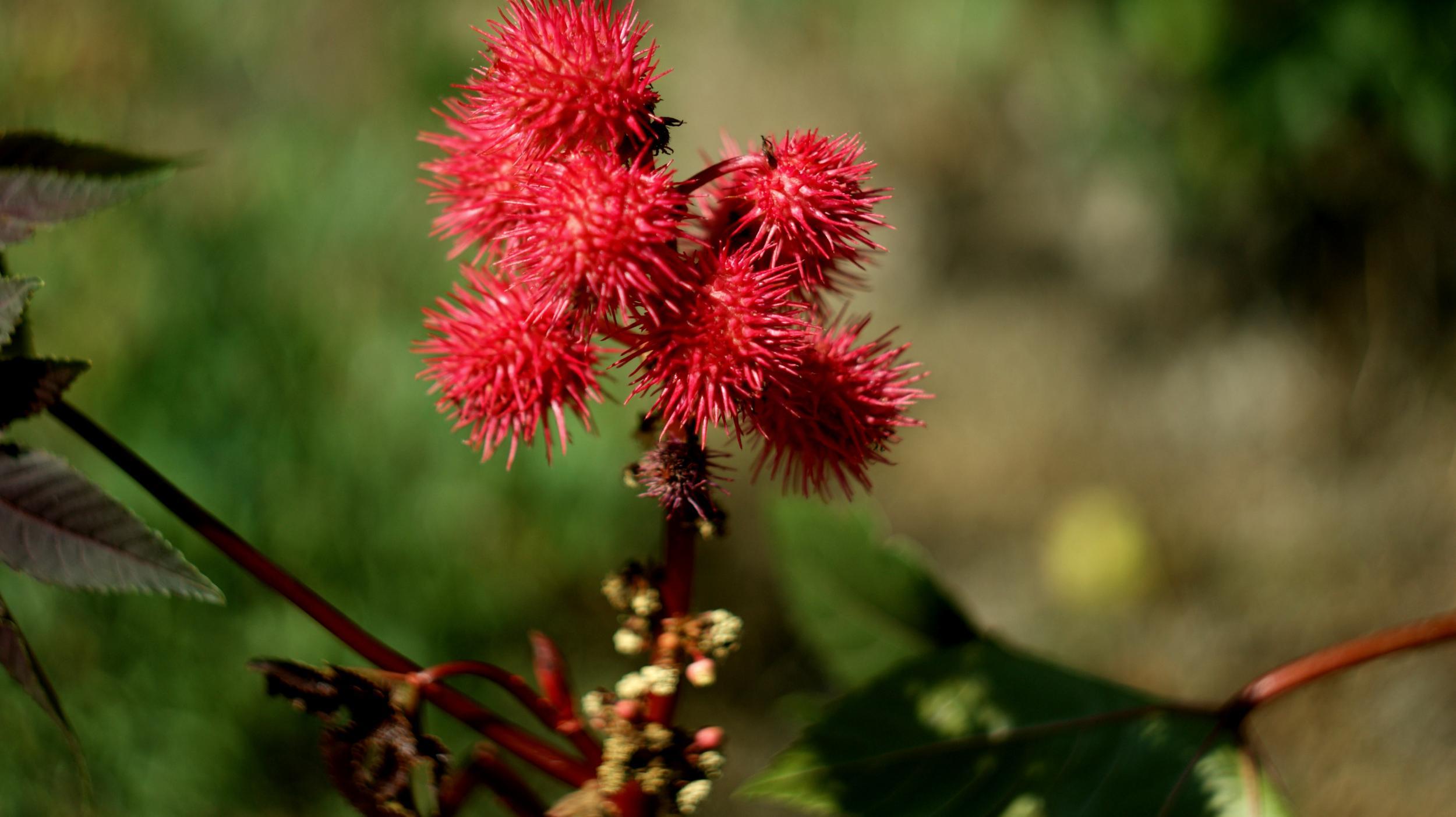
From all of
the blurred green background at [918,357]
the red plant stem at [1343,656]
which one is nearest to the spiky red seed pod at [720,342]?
the red plant stem at [1343,656]

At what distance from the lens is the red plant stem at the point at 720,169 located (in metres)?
0.65

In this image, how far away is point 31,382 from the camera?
0.65 meters

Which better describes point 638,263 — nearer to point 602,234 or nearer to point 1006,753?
point 602,234

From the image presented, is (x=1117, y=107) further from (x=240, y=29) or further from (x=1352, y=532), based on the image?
(x=240, y=29)

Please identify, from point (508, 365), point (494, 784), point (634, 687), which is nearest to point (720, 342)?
point (508, 365)

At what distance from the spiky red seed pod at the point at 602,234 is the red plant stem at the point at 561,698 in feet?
1.01

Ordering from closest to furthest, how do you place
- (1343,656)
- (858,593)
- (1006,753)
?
(1343,656) < (1006,753) < (858,593)

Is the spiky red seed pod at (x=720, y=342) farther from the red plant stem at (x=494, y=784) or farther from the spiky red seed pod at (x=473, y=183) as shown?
the red plant stem at (x=494, y=784)

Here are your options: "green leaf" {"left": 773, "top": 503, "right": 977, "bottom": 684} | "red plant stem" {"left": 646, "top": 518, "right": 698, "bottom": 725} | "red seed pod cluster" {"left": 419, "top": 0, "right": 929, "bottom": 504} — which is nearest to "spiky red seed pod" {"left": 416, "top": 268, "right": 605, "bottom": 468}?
"red seed pod cluster" {"left": 419, "top": 0, "right": 929, "bottom": 504}

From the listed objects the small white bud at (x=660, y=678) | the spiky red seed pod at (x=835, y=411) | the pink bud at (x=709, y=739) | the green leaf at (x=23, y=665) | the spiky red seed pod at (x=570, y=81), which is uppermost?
the spiky red seed pod at (x=570, y=81)

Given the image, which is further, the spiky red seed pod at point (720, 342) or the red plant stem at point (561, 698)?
the red plant stem at point (561, 698)

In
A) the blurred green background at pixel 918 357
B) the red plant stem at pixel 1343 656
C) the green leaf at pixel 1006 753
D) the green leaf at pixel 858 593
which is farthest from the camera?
the blurred green background at pixel 918 357

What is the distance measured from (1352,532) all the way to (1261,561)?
287 millimetres

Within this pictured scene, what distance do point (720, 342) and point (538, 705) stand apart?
A: 1.13 ft
